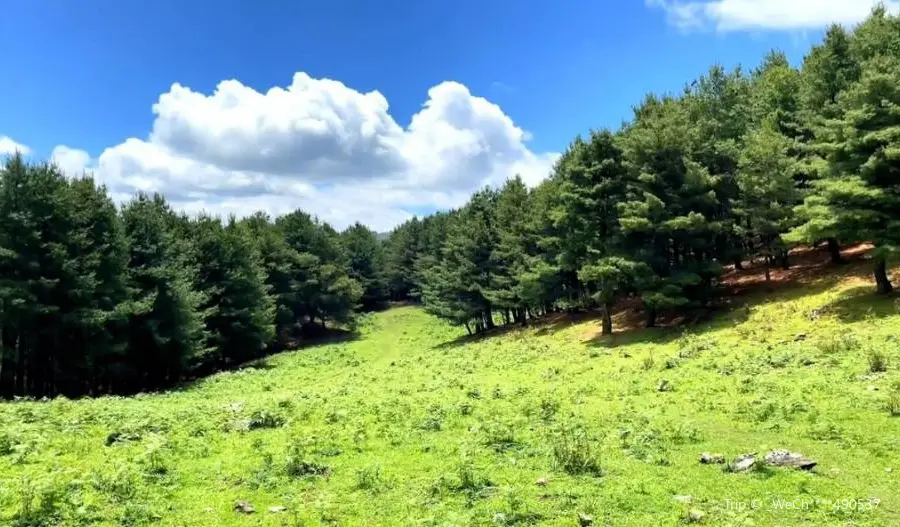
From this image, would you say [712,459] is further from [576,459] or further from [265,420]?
[265,420]

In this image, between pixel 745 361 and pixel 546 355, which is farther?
pixel 546 355

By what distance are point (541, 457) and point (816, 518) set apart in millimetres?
4831

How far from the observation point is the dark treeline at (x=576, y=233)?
92.3ft

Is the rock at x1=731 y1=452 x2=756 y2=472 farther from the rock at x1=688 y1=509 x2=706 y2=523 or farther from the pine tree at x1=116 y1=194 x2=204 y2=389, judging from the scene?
the pine tree at x1=116 y1=194 x2=204 y2=389

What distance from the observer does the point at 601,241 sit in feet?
121

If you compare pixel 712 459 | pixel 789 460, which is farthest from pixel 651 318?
pixel 789 460

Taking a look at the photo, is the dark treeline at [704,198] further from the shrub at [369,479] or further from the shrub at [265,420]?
the shrub at [369,479]

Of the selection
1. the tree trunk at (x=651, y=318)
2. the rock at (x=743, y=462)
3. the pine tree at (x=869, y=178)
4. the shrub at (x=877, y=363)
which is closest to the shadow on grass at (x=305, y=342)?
the tree trunk at (x=651, y=318)

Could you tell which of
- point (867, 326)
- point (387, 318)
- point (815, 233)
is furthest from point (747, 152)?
point (387, 318)

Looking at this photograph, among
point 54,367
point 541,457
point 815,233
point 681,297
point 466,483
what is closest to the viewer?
point 466,483

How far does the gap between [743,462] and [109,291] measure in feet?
105

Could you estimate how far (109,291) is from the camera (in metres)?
31.3

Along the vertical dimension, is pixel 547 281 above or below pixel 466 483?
above

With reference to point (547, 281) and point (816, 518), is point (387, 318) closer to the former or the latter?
point (547, 281)
